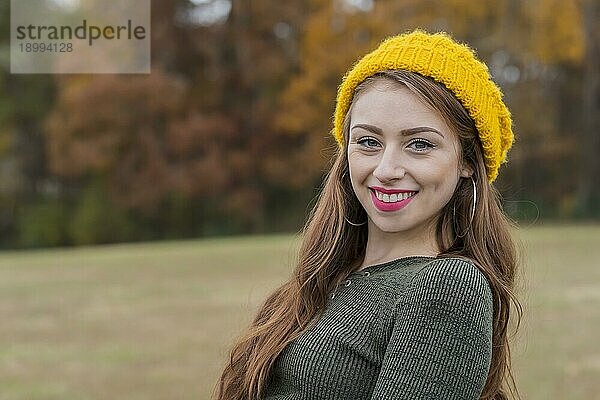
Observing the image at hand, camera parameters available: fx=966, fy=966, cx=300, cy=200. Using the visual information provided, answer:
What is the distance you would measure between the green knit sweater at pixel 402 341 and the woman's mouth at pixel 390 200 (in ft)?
0.37

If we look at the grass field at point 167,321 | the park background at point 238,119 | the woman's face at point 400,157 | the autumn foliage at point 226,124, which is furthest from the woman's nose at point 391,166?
the autumn foliage at point 226,124

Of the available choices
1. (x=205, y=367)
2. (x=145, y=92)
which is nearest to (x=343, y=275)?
(x=205, y=367)

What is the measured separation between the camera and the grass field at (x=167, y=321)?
587 cm

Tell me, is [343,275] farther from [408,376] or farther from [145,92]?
[145,92]

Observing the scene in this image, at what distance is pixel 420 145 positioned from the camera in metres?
1.72

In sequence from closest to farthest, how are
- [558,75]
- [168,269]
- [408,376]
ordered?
[408,376] → [168,269] → [558,75]

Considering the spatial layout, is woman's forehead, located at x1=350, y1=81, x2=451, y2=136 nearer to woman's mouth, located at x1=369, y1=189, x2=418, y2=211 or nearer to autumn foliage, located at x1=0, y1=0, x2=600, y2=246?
woman's mouth, located at x1=369, y1=189, x2=418, y2=211

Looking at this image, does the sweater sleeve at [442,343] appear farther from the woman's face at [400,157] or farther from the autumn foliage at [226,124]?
the autumn foliage at [226,124]

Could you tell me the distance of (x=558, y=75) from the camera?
2455 centimetres

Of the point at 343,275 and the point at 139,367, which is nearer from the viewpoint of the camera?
the point at 343,275

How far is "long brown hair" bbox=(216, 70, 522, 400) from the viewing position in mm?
1740

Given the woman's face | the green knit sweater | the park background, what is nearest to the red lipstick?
the woman's face

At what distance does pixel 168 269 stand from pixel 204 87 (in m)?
12.0

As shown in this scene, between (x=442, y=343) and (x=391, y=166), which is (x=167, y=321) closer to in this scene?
(x=391, y=166)
